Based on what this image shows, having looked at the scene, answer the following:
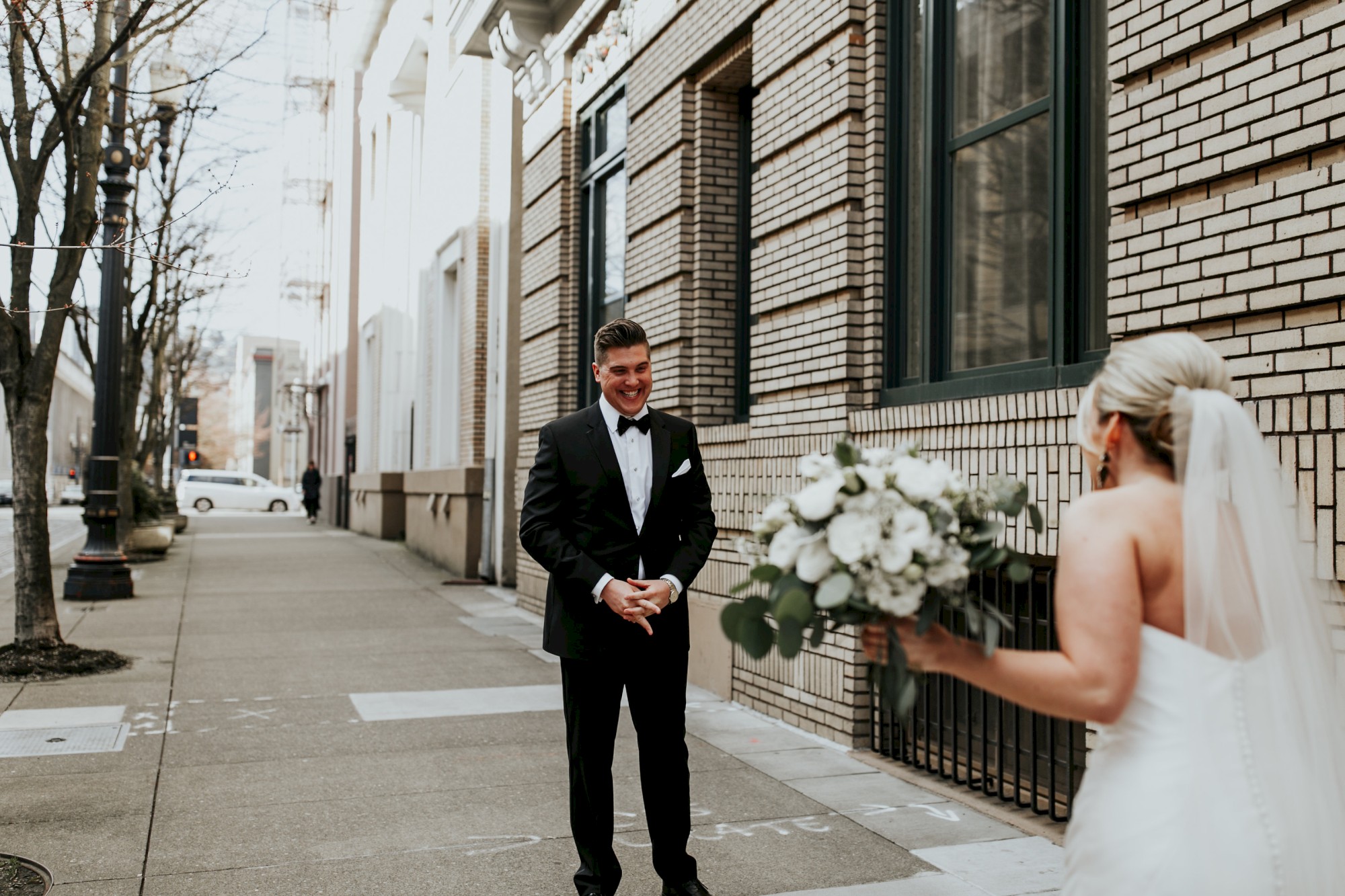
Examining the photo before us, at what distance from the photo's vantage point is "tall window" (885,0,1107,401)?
5676 millimetres

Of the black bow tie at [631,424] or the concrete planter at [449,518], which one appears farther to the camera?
the concrete planter at [449,518]

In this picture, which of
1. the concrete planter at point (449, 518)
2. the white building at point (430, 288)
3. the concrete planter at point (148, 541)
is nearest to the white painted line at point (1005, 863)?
the white building at point (430, 288)

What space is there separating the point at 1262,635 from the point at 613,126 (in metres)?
10.3

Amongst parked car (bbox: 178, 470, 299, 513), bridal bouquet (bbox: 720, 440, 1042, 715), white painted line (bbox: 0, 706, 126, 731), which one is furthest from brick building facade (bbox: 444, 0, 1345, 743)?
parked car (bbox: 178, 470, 299, 513)

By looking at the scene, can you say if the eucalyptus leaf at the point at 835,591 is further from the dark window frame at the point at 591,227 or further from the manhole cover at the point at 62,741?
the dark window frame at the point at 591,227

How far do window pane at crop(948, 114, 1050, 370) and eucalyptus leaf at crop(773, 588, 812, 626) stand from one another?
13.3 feet

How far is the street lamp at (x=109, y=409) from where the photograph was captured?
13.2m

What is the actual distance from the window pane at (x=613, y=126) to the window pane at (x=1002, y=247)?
540 cm

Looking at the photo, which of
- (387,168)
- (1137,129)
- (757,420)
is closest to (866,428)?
(757,420)

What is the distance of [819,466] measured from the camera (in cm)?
235

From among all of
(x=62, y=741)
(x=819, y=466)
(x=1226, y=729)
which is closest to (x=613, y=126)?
(x=62, y=741)

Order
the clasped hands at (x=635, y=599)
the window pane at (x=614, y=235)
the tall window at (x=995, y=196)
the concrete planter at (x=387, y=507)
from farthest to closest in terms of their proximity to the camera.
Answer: the concrete planter at (x=387, y=507) → the window pane at (x=614, y=235) → the tall window at (x=995, y=196) → the clasped hands at (x=635, y=599)

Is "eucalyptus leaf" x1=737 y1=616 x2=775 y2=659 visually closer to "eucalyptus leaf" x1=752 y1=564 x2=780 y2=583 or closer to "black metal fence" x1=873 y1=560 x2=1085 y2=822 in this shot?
"eucalyptus leaf" x1=752 y1=564 x2=780 y2=583

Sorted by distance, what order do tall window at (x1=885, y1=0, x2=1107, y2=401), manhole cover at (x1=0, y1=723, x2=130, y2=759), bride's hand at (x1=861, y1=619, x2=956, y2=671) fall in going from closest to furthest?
bride's hand at (x1=861, y1=619, x2=956, y2=671) < tall window at (x1=885, y1=0, x2=1107, y2=401) < manhole cover at (x1=0, y1=723, x2=130, y2=759)
